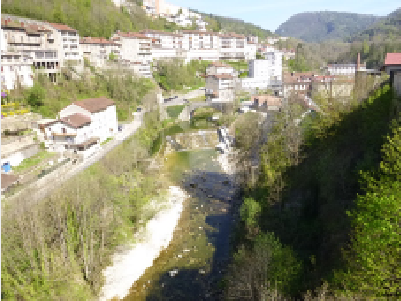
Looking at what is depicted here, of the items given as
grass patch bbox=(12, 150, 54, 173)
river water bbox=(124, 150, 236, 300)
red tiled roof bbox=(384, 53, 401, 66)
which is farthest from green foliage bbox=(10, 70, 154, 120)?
red tiled roof bbox=(384, 53, 401, 66)

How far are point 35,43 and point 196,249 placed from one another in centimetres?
3564

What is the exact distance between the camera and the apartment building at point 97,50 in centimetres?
5194

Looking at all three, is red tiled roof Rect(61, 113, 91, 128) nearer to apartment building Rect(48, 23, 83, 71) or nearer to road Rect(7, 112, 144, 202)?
road Rect(7, 112, 144, 202)

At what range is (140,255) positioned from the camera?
59.6 ft

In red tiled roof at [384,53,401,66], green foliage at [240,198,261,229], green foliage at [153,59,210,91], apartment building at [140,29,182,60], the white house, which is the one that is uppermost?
apartment building at [140,29,182,60]

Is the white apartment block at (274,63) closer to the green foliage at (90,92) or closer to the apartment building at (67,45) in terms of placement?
the green foliage at (90,92)

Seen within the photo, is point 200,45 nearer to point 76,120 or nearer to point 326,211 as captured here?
point 76,120

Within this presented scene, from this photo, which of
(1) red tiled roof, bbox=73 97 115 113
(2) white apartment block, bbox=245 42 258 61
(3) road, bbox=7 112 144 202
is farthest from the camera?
(2) white apartment block, bbox=245 42 258 61

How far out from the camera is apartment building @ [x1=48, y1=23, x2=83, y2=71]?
41844 mm

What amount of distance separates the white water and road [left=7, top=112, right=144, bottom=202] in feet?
19.1

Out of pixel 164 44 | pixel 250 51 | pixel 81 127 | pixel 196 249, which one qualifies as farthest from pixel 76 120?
pixel 250 51

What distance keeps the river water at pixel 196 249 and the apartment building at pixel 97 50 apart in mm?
33776

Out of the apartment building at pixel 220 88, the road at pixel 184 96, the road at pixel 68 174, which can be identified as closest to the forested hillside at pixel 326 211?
the road at pixel 68 174

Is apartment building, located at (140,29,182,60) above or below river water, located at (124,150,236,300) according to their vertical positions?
above
